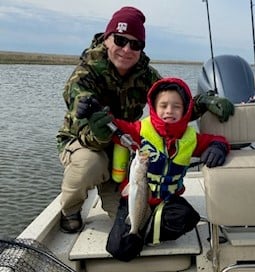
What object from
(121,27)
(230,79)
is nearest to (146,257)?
(121,27)

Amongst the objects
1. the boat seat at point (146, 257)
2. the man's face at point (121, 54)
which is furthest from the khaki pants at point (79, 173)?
the man's face at point (121, 54)

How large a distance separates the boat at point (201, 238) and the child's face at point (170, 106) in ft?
1.07

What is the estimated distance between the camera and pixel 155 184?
3.18 m

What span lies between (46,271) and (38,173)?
673 cm

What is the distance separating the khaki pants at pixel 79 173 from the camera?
330 cm

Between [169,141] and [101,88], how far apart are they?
2.27 ft

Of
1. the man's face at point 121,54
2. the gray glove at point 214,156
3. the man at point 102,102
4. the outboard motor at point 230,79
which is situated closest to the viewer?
the gray glove at point 214,156

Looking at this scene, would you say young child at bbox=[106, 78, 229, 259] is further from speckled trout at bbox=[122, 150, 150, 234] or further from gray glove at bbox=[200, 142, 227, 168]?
speckled trout at bbox=[122, 150, 150, 234]

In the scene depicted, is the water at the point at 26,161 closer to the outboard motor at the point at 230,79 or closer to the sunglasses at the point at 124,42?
the outboard motor at the point at 230,79

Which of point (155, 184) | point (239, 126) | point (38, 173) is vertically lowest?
point (38, 173)

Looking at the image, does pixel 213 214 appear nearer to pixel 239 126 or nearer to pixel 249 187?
pixel 249 187

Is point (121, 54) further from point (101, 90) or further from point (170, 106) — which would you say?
point (170, 106)

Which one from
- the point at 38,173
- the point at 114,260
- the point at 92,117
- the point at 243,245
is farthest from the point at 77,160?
the point at 38,173

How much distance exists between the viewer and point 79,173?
10.8 ft
